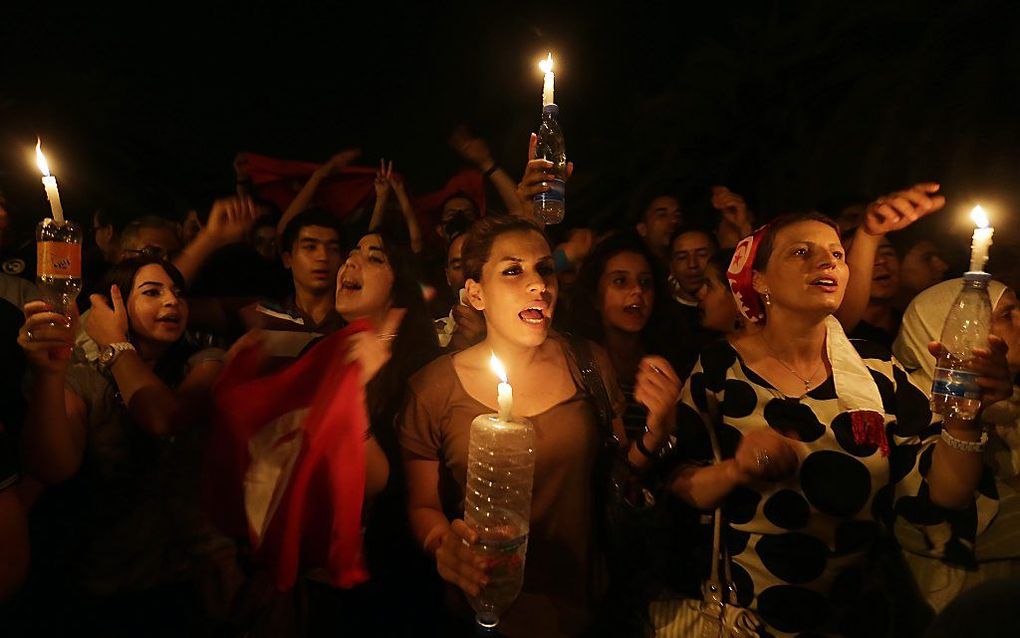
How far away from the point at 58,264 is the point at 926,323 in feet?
13.2

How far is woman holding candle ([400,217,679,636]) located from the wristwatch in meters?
1.39

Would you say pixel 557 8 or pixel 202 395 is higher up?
pixel 557 8

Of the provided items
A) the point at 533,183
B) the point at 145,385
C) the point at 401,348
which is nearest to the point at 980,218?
the point at 533,183

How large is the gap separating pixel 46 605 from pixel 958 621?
3.63 meters

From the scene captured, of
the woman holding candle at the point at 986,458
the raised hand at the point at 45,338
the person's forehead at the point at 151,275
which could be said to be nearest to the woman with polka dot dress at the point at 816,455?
the woman holding candle at the point at 986,458

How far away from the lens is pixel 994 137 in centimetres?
543

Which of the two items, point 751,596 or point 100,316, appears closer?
point 751,596

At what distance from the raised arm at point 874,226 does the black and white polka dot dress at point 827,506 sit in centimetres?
64

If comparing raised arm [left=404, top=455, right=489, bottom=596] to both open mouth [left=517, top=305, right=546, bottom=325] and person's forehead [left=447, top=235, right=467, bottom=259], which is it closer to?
open mouth [left=517, top=305, right=546, bottom=325]

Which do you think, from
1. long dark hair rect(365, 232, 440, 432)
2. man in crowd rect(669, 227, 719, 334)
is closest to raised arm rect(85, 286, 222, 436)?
long dark hair rect(365, 232, 440, 432)

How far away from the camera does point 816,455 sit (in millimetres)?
2496

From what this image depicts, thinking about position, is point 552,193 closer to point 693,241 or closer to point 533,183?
point 533,183

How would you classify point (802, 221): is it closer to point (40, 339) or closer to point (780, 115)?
point (40, 339)

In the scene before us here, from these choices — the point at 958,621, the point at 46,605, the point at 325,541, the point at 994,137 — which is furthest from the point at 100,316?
the point at 994,137
